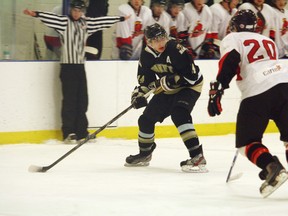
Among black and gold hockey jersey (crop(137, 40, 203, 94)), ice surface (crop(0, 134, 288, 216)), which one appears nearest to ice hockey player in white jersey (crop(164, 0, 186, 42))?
ice surface (crop(0, 134, 288, 216))

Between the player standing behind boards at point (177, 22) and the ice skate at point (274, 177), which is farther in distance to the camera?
the player standing behind boards at point (177, 22)

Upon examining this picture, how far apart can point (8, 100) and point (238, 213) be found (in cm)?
320

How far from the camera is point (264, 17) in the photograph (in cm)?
802

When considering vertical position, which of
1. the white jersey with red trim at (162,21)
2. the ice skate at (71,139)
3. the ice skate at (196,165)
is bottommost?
the ice skate at (71,139)

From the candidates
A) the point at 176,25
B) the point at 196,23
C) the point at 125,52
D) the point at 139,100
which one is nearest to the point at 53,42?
the point at 125,52

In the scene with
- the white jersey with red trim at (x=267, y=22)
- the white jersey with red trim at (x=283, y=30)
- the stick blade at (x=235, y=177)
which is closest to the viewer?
the stick blade at (x=235, y=177)

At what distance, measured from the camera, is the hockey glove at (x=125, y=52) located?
723 centimetres

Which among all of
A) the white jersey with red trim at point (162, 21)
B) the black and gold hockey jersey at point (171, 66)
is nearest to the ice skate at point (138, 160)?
the black and gold hockey jersey at point (171, 66)

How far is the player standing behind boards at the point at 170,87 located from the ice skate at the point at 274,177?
1.23 meters

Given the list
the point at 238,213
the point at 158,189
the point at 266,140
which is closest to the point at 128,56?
the point at 266,140

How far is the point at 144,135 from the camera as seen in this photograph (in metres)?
5.61

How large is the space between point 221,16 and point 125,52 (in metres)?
1.20

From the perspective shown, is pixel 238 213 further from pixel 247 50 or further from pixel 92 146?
pixel 92 146

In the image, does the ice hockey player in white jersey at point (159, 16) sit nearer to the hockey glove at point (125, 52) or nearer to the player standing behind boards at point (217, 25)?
the hockey glove at point (125, 52)
